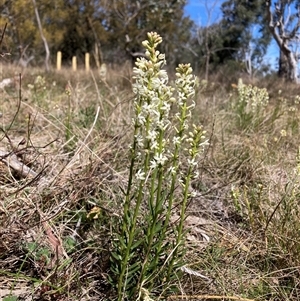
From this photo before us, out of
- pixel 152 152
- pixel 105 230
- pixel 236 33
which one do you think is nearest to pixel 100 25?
pixel 236 33

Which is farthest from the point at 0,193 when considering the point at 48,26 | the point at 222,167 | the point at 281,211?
the point at 48,26

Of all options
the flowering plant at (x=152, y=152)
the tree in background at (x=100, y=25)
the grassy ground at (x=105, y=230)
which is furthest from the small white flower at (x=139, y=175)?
the tree in background at (x=100, y=25)

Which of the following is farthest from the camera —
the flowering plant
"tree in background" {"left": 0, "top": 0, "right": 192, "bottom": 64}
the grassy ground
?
"tree in background" {"left": 0, "top": 0, "right": 192, "bottom": 64}

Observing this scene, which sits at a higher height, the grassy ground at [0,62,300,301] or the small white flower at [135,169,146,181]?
the small white flower at [135,169,146,181]

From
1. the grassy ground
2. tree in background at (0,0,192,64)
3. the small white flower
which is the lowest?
the grassy ground

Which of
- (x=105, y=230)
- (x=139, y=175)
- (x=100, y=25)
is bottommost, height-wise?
(x=105, y=230)

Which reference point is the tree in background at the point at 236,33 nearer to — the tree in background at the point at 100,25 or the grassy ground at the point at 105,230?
the tree in background at the point at 100,25

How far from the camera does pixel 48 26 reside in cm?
2736

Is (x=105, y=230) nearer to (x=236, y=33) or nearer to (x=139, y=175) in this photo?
(x=139, y=175)

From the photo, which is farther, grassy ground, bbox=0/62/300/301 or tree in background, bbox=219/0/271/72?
tree in background, bbox=219/0/271/72

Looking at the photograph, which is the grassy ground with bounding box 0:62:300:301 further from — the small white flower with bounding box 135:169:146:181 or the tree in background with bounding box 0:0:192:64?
the tree in background with bounding box 0:0:192:64

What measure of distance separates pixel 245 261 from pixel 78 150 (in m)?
1.01

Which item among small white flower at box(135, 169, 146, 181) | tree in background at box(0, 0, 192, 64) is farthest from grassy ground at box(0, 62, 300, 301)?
tree in background at box(0, 0, 192, 64)

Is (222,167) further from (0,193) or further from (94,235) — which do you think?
(0,193)
